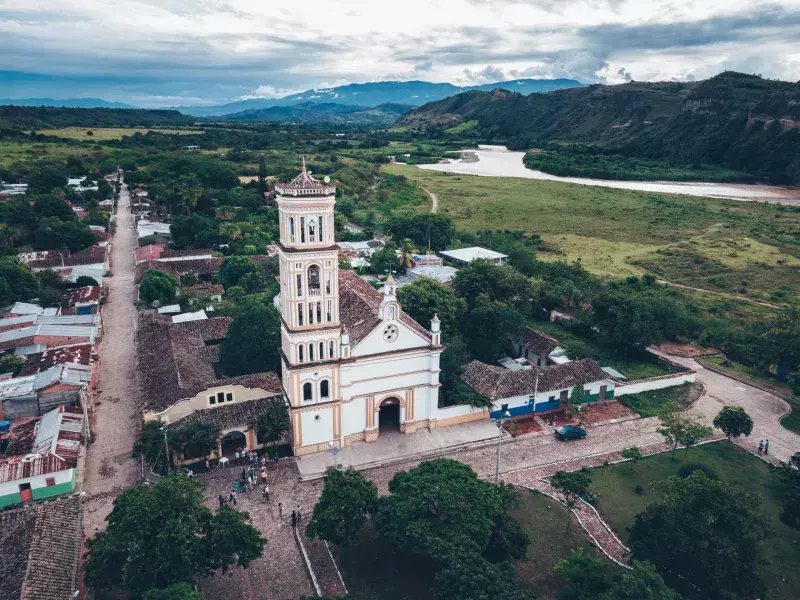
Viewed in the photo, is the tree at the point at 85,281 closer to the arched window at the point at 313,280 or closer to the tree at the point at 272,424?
the tree at the point at 272,424

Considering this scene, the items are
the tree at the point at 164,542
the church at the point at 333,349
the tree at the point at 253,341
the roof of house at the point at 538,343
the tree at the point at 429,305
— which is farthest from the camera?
the roof of house at the point at 538,343

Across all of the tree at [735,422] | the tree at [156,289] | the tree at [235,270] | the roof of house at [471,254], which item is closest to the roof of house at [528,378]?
the tree at [735,422]

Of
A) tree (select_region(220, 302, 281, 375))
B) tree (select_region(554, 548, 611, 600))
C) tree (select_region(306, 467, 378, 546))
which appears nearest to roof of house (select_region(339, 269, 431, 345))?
tree (select_region(220, 302, 281, 375))

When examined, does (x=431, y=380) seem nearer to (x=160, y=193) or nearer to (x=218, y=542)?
(x=218, y=542)

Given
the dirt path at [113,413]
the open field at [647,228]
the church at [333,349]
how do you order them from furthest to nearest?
the open field at [647,228]
the church at [333,349]
the dirt path at [113,413]

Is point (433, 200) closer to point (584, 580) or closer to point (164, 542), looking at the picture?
point (584, 580)

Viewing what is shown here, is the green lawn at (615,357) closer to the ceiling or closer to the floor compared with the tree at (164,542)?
closer to the floor
